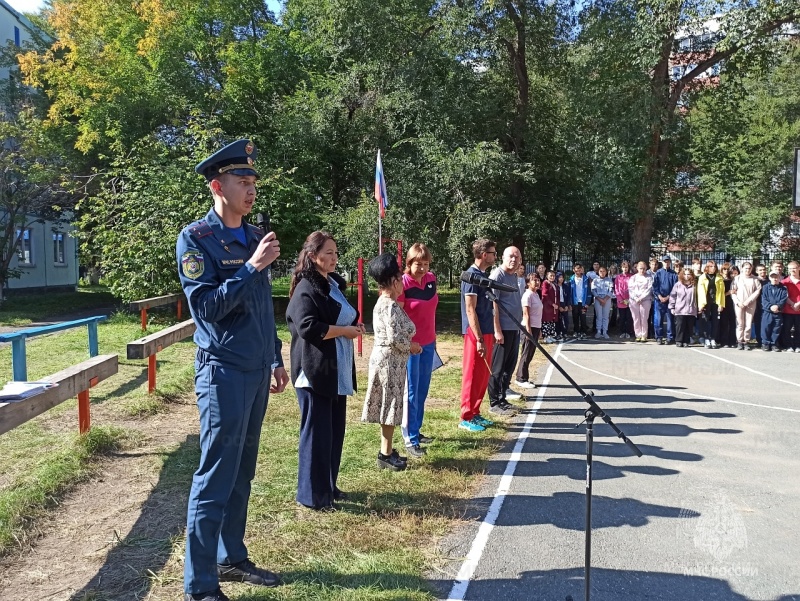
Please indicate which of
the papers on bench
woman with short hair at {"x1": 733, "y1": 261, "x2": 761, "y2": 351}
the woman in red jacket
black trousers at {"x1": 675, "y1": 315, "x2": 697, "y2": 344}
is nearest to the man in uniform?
the papers on bench

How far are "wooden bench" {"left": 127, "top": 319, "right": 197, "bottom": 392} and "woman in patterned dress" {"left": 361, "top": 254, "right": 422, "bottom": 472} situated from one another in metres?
2.43

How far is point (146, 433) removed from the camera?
21.4 ft

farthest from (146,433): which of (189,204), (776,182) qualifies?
(776,182)

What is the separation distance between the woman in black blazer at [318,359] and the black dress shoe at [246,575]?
1040 millimetres

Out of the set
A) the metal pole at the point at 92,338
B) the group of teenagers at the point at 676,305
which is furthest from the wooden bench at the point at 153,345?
the group of teenagers at the point at 676,305

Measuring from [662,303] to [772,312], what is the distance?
230cm

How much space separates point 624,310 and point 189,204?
11.3 meters

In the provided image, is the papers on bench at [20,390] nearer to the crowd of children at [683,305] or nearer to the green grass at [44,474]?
the green grass at [44,474]

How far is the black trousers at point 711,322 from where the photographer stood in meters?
14.8

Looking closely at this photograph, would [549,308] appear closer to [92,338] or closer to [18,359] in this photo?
[92,338]

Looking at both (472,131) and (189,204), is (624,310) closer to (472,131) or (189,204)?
(472,131)

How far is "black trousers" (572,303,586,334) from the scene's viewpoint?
17000 mm

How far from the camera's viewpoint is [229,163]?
322cm

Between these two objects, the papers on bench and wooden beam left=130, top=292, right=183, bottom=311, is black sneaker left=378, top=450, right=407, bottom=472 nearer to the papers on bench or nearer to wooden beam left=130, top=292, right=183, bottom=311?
the papers on bench
